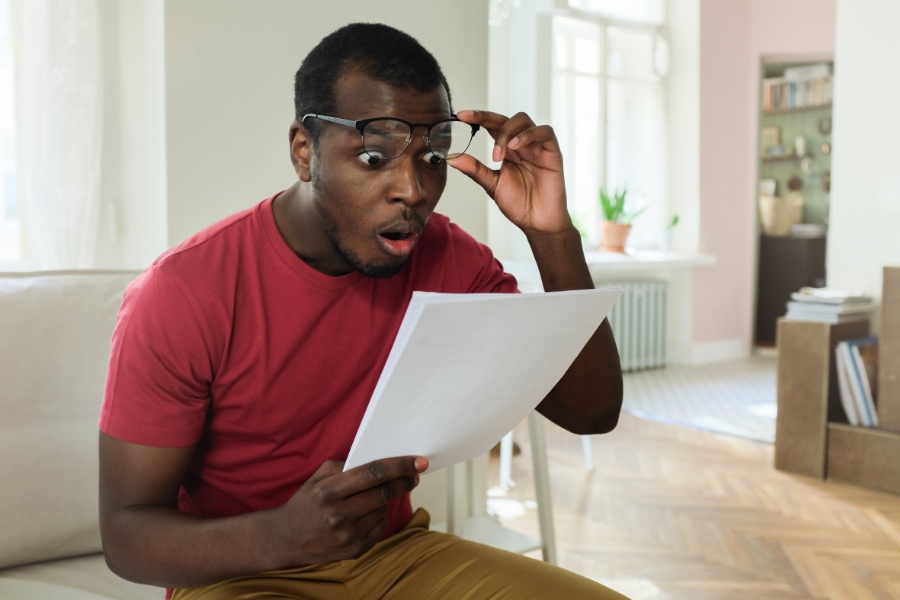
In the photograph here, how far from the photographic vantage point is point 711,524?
2.94m

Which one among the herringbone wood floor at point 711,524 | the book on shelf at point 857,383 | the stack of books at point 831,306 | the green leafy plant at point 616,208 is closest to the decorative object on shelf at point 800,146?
the green leafy plant at point 616,208

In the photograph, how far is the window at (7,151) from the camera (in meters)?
2.27

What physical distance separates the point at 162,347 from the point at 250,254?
198 millimetres

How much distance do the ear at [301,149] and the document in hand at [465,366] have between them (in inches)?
18.2

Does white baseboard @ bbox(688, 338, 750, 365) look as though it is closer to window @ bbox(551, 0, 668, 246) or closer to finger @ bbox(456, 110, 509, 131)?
window @ bbox(551, 0, 668, 246)

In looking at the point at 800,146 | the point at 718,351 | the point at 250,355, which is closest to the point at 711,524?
the point at 250,355

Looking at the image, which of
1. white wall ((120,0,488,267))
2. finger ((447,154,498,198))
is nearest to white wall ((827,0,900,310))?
white wall ((120,0,488,267))

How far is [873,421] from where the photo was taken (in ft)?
10.9

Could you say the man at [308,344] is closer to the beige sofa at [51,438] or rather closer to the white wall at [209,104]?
the beige sofa at [51,438]

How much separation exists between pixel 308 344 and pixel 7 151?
164 cm

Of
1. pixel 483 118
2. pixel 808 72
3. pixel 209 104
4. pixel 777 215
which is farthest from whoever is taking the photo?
pixel 808 72

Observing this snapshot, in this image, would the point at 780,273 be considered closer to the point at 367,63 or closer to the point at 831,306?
the point at 831,306

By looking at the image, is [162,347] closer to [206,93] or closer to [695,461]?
[206,93]

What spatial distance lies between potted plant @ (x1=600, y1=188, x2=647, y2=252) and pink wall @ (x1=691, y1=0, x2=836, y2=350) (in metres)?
0.79
